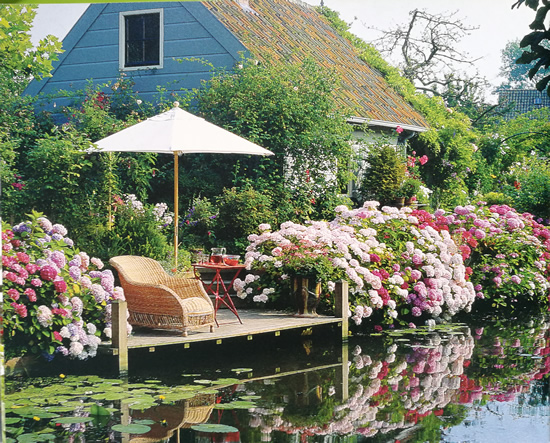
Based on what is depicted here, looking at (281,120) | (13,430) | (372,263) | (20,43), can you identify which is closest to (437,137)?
(281,120)

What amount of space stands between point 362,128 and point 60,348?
9515 millimetres

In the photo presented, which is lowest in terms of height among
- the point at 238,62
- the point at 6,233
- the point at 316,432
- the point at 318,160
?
the point at 316,432

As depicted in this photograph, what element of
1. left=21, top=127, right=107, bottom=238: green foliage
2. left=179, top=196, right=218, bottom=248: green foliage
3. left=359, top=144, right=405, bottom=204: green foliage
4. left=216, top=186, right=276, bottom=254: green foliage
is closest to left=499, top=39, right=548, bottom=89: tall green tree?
left=359, top=144, right=405, bottom=204: green foliage

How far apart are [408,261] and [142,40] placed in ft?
24.8

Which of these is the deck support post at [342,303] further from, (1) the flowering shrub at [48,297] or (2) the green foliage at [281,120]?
(2) the green foliage at [281,120]

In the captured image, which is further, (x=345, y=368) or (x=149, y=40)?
(x=149, y=40)

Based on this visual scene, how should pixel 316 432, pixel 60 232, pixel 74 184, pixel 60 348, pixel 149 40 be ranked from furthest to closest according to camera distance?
pixel 149 40
pixel 74 184
pixel 60 232
pixel 60 348
pixel 316 432

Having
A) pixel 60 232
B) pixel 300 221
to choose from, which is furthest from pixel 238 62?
pixel 60 232

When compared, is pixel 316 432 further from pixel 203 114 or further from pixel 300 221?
pixel 203 114

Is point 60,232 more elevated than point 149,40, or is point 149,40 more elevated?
point 149,40

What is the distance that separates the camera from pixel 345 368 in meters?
7.93

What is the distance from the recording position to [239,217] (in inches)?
456

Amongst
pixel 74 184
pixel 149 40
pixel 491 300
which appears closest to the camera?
pixel 74 184

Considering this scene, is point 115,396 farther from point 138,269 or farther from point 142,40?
point 142,40
